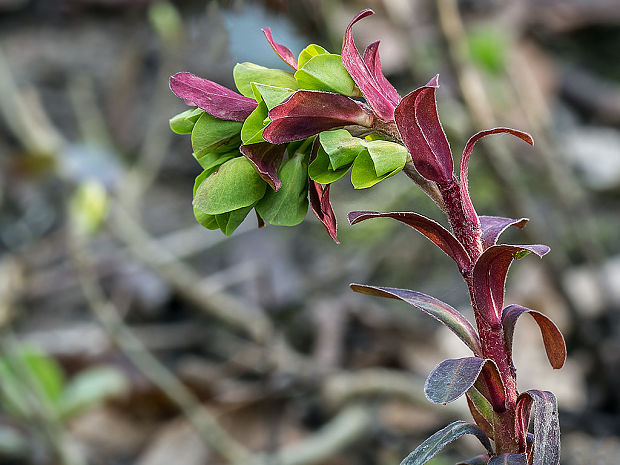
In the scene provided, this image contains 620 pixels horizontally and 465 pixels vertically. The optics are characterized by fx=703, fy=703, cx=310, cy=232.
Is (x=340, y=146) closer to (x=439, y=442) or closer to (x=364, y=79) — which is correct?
(x=364, y=79)

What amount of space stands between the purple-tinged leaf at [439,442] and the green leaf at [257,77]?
0.30 m

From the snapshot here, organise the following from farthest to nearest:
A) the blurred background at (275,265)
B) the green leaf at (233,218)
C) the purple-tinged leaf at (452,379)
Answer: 1. the blurred background at (275,265)
2. the green leaf at (233,218)
3. the purple-tinged leaf at (452,379)

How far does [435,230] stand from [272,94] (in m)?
0.16

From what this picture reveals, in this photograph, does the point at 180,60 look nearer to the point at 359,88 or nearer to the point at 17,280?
the point at 17,280

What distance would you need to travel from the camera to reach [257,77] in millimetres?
575

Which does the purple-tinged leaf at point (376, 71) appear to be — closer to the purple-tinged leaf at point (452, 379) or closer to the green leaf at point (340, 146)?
the green leaf at point (340, 146)

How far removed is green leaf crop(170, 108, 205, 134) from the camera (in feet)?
1.97

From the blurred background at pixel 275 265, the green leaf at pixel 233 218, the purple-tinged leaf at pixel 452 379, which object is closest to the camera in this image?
the purple-tinged leaf at pixel 452 379

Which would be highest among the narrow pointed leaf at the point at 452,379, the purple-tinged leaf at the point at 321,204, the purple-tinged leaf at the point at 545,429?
the purple-tinged leaf at the point at 321,204

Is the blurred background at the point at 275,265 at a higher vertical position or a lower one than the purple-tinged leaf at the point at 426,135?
lower

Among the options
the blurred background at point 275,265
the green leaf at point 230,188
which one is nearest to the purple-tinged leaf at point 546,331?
the green leaf at point 230,188

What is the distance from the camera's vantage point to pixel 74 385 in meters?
2.15

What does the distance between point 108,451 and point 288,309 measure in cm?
84

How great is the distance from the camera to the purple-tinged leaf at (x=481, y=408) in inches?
22.2
